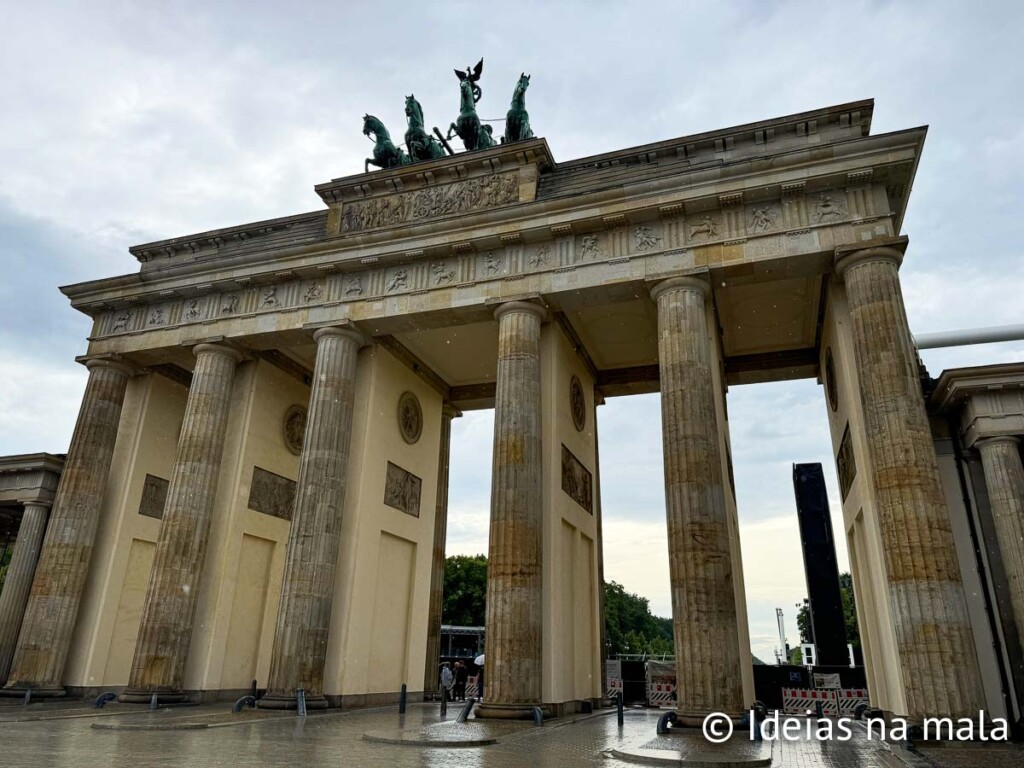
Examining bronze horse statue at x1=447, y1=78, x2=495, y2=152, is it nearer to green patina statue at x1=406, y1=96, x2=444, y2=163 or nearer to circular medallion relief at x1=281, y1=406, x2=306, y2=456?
green patina statue at x1=406, y1=96, x2=444, y2=163

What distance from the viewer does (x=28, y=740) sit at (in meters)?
9.62

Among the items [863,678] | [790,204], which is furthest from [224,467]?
[863,678]

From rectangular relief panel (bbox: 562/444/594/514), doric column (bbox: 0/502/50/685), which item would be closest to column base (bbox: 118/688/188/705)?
doric column (bbox: 0/502/50/685)

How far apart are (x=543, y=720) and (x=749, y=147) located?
1462 centimetres

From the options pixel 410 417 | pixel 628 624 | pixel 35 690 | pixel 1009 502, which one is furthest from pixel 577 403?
pixel 628 624

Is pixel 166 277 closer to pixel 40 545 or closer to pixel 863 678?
pixel 40 545

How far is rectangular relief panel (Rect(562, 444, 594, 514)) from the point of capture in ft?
61.9

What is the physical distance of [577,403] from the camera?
21234 millimetres

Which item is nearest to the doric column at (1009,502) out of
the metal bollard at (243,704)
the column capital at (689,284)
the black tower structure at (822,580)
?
the column capital at (689,284)

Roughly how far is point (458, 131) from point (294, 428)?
434 inches

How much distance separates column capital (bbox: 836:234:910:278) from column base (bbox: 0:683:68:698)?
22.2 m

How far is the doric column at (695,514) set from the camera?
1338 cm

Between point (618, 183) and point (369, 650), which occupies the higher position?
point (618, 183)

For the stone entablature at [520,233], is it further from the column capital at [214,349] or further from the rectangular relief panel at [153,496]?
Result: the rectangular relief panel at [153,496]
